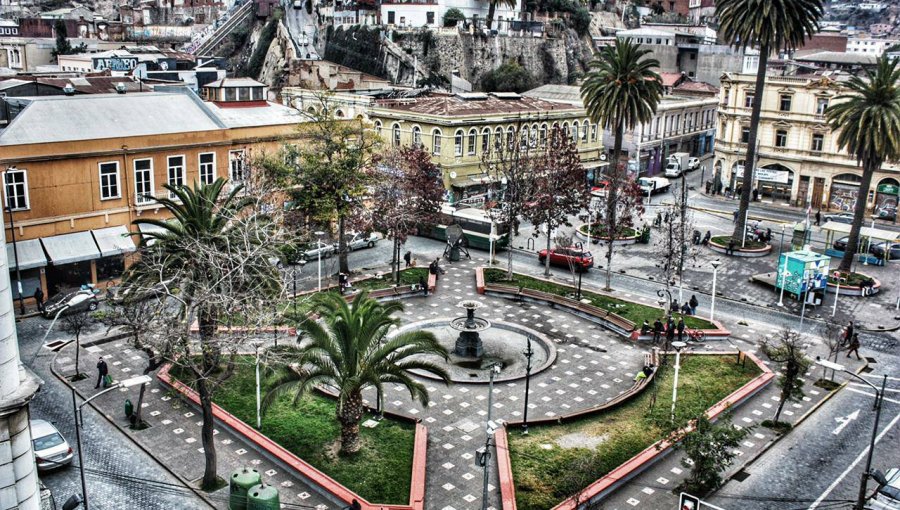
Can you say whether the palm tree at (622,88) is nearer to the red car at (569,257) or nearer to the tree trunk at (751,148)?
the red car at (569,257)

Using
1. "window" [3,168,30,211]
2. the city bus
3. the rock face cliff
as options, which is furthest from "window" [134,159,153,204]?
the rock face cliff

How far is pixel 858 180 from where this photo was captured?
186 feet

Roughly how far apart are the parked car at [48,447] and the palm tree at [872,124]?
39.3 meters

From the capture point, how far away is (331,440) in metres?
24.8

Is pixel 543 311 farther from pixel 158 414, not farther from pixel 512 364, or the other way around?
pixel 158 414

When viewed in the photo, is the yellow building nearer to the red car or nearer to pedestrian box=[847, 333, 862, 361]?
the red car

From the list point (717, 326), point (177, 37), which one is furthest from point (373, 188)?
point (177, 37)

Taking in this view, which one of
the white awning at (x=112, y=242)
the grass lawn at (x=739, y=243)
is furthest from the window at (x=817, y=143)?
the white awning at (x=112, y=242)

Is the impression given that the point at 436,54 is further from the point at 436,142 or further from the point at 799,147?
the point at 799,147

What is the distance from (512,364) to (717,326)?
10.5 metres

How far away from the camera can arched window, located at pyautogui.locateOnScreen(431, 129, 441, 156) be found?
184 feet

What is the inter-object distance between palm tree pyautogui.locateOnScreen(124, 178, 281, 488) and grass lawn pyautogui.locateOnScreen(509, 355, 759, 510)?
9404mm

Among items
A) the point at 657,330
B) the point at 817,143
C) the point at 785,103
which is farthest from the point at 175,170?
the point at 817,143

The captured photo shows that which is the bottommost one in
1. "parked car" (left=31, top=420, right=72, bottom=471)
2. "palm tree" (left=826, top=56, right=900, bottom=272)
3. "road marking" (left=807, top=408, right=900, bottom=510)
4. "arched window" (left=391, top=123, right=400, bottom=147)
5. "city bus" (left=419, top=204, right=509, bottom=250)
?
"road marking" (left=807, top=408, right=900, bottom=510)
